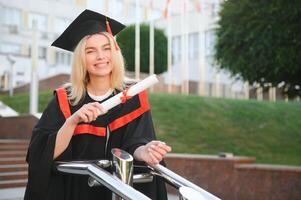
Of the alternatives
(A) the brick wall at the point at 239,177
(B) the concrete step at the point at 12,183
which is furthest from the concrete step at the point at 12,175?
(A) the brick wall at the point at 239,177

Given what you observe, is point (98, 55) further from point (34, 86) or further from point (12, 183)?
point (34, 86)

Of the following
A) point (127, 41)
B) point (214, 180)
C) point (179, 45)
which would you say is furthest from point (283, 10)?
point (179, 45)

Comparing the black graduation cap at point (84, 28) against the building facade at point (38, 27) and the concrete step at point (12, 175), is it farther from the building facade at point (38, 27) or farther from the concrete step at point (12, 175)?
the building facade at point (38, 27)

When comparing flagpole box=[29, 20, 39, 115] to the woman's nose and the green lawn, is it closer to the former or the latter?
the green lawn

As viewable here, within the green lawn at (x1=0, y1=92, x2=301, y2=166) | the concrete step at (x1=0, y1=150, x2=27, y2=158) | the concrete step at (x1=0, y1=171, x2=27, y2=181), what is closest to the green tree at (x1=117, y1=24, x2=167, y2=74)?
the green lawn at (x1=0, y1=92, x2=301, y2=166)

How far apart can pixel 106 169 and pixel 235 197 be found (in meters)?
5.67

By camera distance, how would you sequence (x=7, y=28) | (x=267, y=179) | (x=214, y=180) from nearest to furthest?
(x=267, y=179)
(x=214, y=180)
(x=7, y=28)

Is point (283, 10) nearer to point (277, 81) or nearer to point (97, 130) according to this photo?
point (277, 81)

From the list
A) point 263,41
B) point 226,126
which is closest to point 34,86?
point 226,126

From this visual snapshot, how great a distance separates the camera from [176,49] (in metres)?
42.6

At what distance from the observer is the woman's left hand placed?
2074 mm

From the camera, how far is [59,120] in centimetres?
242

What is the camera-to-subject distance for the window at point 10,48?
1491 inches

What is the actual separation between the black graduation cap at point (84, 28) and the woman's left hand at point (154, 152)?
0.72m
